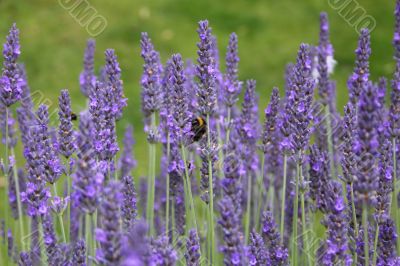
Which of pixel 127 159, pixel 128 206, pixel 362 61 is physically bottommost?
pixel 128 206

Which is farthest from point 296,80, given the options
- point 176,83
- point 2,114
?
point 2,114

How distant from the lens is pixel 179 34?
31.2 feet

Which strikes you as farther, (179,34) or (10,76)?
(179,34)

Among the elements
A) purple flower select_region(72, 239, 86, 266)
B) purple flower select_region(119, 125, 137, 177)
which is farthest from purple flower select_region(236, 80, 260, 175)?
purple flower select_region(72, 239, 86, 266)

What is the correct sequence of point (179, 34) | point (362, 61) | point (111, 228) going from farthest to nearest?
point (179, 34) < point (362, 61) < point (111, 228)

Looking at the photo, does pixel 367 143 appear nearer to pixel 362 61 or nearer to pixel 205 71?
pixel 205 71

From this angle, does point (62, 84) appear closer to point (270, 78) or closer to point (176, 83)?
point (270, 78)

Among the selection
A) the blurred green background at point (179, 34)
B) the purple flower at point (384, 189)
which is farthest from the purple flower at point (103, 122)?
the blurred green background at point (179, 34)

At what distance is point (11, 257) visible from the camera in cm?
365

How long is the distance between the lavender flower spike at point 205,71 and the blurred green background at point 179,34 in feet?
16.6

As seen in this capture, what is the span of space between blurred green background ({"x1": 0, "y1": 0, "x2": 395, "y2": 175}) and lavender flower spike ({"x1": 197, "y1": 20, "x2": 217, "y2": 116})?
5.06 m

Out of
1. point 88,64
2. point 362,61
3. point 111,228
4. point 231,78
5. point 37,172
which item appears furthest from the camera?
point 88,64

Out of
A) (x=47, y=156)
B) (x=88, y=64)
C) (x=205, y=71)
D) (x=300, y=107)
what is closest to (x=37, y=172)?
(x=47, y=156)

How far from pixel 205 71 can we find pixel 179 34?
672 cm
